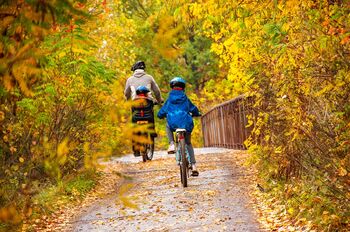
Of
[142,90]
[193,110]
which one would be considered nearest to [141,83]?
[142,90]

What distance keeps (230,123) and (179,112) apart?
1166 centimetres

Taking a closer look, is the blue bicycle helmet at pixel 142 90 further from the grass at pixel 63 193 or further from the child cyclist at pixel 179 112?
the child cyclist at pixel 179 112

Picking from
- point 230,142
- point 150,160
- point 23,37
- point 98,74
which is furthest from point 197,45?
point 23,37

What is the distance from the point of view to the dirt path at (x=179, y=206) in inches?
367

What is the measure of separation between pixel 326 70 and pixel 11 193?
14.7 ft

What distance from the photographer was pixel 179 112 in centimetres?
1243

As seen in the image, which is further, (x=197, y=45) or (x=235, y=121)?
(x=197, y=45)

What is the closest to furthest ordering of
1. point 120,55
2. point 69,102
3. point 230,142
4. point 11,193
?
→ point 11,193
point 69,102
point 230,142
point 120,55

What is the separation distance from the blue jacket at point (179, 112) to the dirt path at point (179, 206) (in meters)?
1.02

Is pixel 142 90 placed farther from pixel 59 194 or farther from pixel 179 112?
pixel 59 194

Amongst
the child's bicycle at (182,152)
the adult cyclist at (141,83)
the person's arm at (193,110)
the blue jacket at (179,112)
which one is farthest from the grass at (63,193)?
the adult cyclist at (141,83)

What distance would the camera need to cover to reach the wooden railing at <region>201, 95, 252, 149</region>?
20594mm

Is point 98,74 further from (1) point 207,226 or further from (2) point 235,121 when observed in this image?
(2) point 235,121

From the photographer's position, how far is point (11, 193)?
32.6ft
